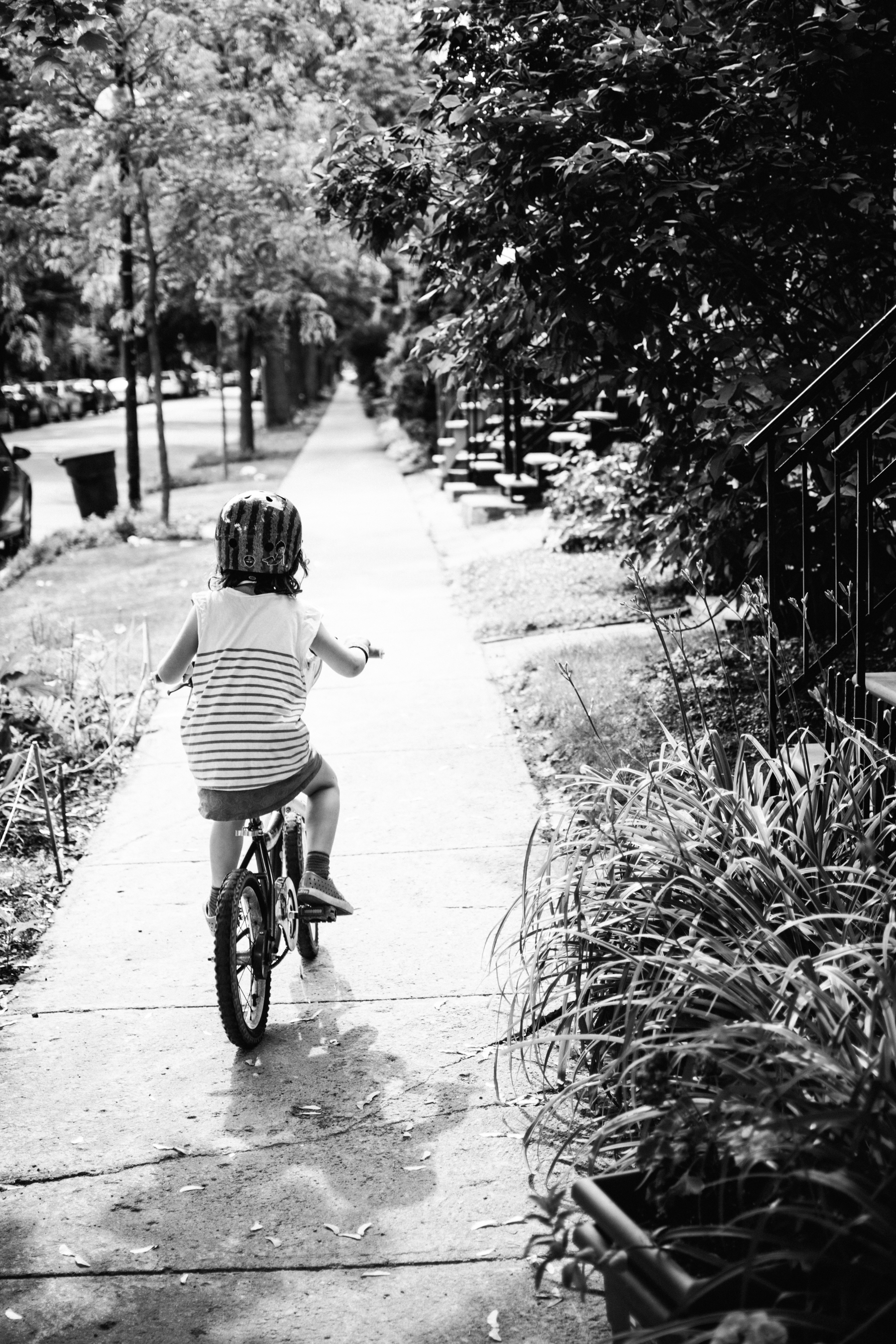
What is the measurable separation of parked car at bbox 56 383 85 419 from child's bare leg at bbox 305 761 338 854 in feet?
148

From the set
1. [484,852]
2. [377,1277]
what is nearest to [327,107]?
[484,852]

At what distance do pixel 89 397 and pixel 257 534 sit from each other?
165 ft

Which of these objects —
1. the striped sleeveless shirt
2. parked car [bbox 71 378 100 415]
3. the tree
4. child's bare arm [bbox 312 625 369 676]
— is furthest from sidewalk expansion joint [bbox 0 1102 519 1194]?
parked car [bbox 71 378 100 415]

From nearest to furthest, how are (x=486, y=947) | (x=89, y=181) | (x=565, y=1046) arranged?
(x=565, y=1046)
(x=486, y=947)
(x=89, y=181)

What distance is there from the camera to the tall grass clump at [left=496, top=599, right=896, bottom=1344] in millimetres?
2227

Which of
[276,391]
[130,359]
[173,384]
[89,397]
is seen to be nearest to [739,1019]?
[130,359]

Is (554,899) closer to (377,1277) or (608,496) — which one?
(377,1277)

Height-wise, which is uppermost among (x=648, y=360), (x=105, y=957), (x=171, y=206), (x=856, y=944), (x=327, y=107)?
(x=327, y=107)

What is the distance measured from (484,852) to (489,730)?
181 centimetres

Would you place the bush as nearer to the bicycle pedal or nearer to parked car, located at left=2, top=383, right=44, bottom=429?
the bicycle pedal

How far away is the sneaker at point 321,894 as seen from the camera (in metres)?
4.28

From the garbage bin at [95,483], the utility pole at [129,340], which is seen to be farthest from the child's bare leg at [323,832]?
the garbage bin at [95,483]

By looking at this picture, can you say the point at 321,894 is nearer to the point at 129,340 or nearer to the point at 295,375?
the point at 129,340

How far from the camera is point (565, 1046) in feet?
11.1
